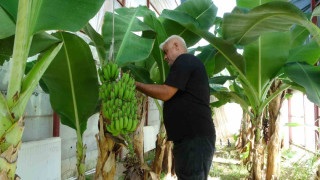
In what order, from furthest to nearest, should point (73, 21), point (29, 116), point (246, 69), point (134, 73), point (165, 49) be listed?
point (246, 69) → point (29, 116) → point (134, 73) → point (165, 49) → point (73, 21)

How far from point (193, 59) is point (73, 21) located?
0.78m

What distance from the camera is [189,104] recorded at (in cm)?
149

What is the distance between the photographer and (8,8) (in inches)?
38.0

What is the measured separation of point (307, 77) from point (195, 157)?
43.0 inches

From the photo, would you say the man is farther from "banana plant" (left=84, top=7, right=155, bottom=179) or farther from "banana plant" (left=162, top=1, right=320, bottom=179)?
"banana plant" (left=162, top=1, right=320, bottom=179)

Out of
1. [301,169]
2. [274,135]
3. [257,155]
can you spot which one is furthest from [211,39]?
[301,169]

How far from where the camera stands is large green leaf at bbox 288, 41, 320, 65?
2119mm

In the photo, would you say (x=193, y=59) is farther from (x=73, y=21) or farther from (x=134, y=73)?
(x=73, y=21)

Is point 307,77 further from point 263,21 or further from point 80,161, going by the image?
point 80,161

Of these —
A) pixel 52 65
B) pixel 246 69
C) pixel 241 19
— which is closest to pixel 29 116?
pixel 52 65

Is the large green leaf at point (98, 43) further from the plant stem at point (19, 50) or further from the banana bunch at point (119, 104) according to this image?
the plant stem at point (19, 50)

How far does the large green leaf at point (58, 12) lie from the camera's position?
3.10 ft

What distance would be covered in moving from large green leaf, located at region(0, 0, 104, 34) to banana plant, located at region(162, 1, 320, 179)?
91cm

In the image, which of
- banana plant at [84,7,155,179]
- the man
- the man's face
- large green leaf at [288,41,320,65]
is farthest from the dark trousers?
large green leaf at [288,41,320,65]
